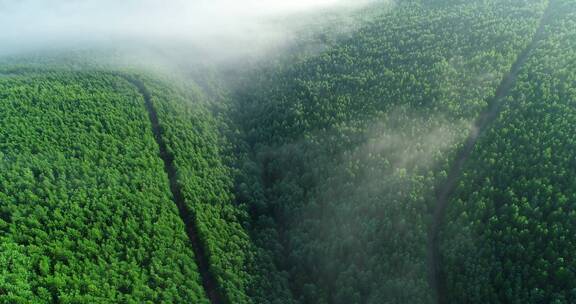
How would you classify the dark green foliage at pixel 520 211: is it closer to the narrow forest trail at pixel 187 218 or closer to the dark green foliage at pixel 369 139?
the dark green foliage at pixel 369 139

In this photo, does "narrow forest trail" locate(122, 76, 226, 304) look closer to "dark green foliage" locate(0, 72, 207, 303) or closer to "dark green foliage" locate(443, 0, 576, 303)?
"dark green foliage" locate(0, 72, 207, 303)

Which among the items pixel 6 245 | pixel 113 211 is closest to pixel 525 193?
pixel 113 211

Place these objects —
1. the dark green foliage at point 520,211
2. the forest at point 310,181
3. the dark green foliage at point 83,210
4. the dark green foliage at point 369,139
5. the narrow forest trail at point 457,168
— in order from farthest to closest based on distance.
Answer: the dark green foliage at point 369,139, the narrow forest trail at point 457,168, the forest at point 310,181, the dark green foliage at point 520,211, the dark green foliage at point 83,210

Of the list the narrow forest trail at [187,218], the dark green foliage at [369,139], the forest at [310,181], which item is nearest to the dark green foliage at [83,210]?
the forest at [310,181]

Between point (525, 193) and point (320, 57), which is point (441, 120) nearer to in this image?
point (525, 193)

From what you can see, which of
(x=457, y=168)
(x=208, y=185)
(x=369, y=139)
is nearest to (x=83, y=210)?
(x=208, y=185)
